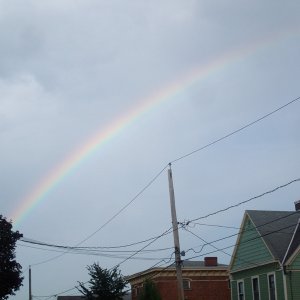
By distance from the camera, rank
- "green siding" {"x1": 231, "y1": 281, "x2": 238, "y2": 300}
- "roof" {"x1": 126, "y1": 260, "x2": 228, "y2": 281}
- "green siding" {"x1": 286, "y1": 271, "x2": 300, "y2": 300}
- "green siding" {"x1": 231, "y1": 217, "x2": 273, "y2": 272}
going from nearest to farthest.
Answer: "green siding" {"x1": 286, "y1": 271, "x2": 300, "y2": 300} < "green siding" {"x1": 231, "y1": 217, "x2": 273, "y2": 272} < "green siding" {"x1": 231, "y1": 281, "x2": 238, "y2": 300} < "roof" {"x1": 126, "y1": 260, "x2": 228, "y2": 281}

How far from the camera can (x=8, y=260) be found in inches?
1503

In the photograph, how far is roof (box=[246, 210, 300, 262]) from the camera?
3488 centimetres

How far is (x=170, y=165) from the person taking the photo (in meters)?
28.3

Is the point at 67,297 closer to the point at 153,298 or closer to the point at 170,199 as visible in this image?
the point at 153,298

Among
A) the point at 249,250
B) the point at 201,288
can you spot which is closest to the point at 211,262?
the point at 201,288

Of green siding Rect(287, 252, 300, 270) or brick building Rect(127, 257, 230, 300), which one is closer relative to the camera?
green siding Rect(287, 252, 300, 270)

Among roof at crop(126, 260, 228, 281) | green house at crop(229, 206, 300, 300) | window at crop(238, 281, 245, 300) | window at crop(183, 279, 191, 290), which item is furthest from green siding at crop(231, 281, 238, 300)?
window at crop(183, 279, 191, 290)

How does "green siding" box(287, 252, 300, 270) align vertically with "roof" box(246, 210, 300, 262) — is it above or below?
below

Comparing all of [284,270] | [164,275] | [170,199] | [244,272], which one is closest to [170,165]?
[170,199]

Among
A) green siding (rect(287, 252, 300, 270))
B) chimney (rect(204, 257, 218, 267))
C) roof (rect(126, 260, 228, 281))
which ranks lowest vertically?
green siding (rect(287, 252, 300, 270))

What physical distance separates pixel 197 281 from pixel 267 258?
744 inches

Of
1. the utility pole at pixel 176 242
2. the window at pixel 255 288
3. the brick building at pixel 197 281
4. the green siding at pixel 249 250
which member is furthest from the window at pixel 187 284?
the utility pole at pixel 176 242

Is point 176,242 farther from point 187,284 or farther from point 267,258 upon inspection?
point 187,284

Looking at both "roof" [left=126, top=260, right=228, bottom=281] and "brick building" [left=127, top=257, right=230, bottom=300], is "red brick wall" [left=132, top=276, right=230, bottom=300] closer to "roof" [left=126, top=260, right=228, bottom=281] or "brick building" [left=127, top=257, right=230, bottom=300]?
"brick building" [left=127, top=257, right=230, bottom=300]
